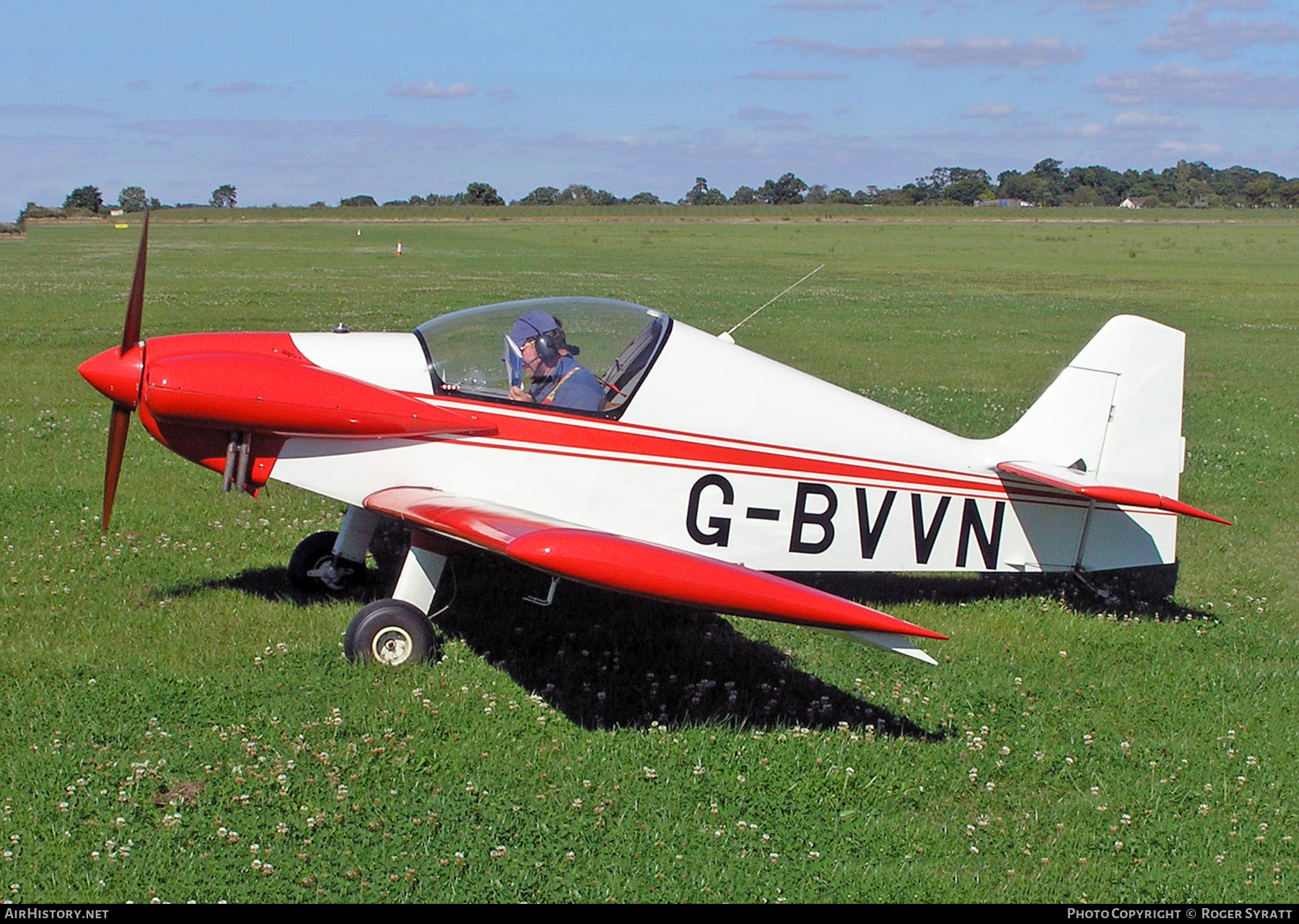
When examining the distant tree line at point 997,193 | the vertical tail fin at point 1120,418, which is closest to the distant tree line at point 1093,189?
the distant tree line at point 997,193

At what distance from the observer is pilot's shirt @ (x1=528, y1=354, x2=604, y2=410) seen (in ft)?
22.4

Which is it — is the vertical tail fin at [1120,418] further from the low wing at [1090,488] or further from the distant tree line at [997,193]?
the distant tree line at [997,193]

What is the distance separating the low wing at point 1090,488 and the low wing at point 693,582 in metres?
2.43

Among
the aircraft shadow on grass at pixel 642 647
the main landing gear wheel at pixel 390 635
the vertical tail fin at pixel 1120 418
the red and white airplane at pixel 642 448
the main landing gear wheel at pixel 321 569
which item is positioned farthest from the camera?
the main landing gear wheel at pixel 321 569

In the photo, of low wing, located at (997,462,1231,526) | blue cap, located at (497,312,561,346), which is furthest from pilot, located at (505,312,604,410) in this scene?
low wing, located at (997,462,1231,526)

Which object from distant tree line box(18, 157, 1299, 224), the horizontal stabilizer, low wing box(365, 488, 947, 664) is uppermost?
distant tree line box(18, 157, 1299, 224)

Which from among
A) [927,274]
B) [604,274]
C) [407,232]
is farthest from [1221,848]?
[407,232]

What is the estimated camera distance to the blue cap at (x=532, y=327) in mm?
7008

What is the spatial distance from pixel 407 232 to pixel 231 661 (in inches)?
2922

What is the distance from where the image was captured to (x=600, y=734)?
19.4 ft

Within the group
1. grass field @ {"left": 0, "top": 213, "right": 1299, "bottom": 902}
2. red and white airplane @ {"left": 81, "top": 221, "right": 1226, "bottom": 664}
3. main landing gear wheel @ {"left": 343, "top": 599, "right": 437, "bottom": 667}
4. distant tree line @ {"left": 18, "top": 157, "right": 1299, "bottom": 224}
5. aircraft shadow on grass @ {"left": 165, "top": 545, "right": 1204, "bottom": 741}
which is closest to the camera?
grass field @ {"left": 0, "top": 213, "right": 1299, "bottom": 902}

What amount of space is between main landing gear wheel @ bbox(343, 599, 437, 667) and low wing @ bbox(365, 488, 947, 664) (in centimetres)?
115

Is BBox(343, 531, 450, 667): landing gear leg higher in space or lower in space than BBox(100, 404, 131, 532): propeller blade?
lower

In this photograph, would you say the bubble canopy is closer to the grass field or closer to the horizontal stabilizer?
the grass field
